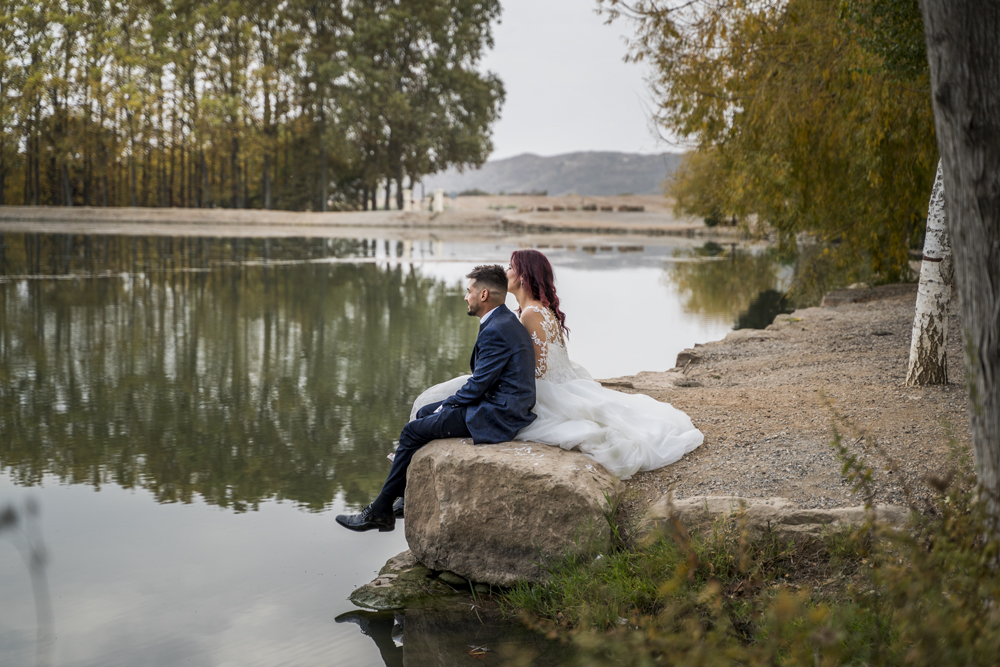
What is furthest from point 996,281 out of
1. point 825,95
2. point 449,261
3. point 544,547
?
point 449,261

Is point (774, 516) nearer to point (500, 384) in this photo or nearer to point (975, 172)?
point (500, 384)

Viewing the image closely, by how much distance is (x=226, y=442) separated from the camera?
22.8 ft

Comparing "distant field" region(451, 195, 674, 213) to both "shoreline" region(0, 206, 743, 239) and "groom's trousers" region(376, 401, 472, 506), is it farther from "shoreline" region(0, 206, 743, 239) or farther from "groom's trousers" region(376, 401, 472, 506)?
"groom's trousers" region(376, 401, 472, 506)

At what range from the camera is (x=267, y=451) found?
267 inches

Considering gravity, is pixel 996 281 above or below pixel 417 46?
below

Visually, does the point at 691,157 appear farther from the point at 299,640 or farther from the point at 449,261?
the point at 299,640

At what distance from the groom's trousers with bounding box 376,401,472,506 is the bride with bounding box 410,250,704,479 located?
1.02 ft

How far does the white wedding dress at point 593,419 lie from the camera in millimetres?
4836

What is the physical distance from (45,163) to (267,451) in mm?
51943

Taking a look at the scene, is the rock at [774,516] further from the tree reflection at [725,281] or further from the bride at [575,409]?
the tree reflection at [725,281]

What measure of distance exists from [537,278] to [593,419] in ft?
3.23

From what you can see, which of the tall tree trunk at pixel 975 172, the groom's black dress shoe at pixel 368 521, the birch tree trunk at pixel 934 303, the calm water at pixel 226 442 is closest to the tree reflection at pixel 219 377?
the calm water at pixel 226 442

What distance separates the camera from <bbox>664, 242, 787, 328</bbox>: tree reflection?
16.0 meters

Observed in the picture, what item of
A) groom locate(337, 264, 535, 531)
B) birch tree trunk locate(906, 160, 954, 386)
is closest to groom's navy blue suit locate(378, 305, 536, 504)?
groom locate(337, 264, 535, 531)
